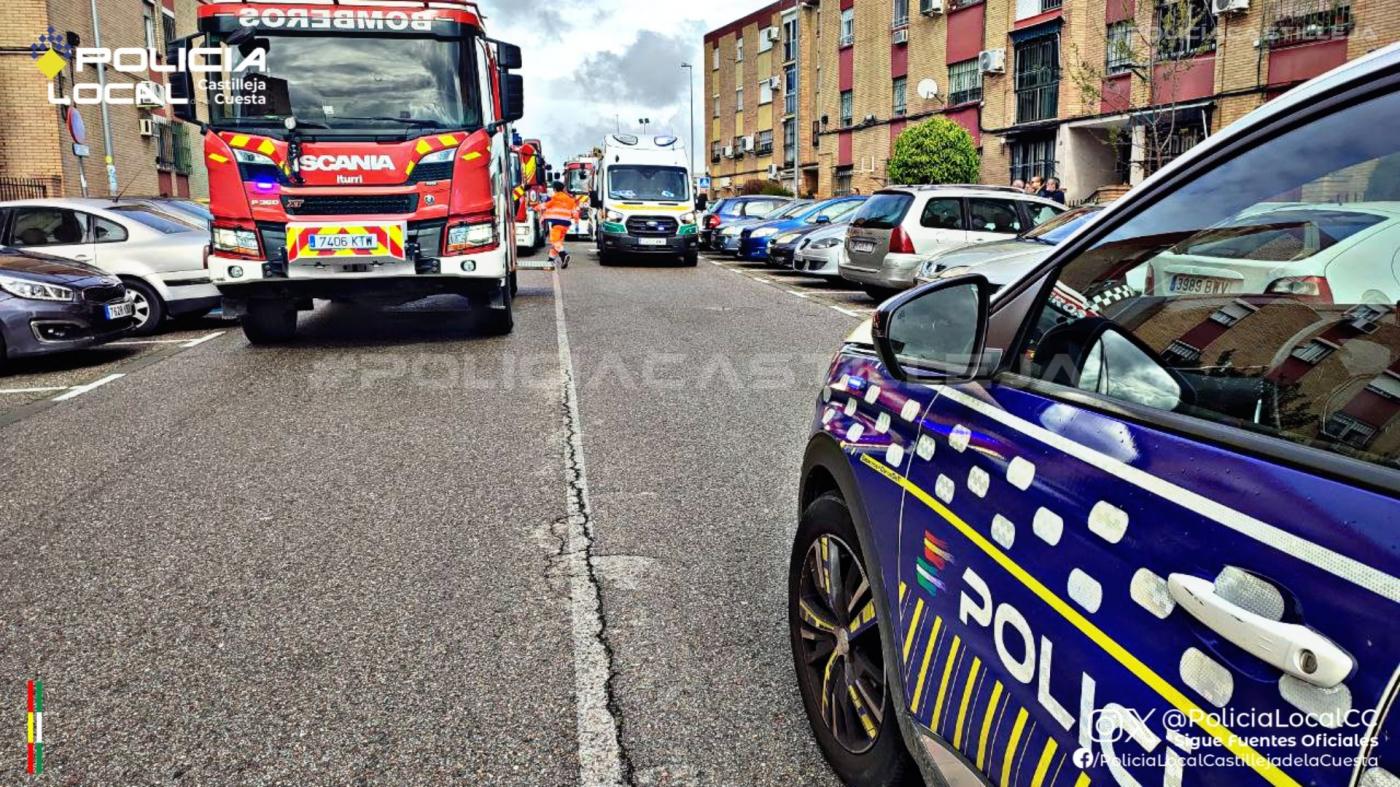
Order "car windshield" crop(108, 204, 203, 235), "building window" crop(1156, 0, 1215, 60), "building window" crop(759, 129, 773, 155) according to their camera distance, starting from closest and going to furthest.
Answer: "car windshield" crop(108, 204, 203, 235) → "building window" crop(1156, 0, 1215, 60) → "building window" crop(759, 129, 773, 155)

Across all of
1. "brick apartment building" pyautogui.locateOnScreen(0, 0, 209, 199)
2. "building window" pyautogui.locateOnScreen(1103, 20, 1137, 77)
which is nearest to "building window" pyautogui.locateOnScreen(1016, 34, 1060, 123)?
"building window" pyautogui.locateOnScreen(1103, 20, 1137, 77)

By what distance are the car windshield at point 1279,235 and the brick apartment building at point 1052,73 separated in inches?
638

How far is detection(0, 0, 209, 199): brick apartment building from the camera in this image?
2548cm

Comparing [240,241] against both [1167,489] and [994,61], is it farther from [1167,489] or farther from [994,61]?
[994,61]

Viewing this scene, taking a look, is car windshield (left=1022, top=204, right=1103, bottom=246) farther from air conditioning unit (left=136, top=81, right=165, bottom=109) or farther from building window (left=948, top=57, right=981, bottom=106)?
air conditioning unit (left=136, top=81, right=165, bottom=109)

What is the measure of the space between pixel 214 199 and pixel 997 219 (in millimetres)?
8821

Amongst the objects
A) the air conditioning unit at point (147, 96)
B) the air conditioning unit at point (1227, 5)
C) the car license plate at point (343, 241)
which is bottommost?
the car license plate at point (343, 241)

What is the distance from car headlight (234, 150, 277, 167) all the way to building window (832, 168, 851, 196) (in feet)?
113

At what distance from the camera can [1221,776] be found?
48.7 inches

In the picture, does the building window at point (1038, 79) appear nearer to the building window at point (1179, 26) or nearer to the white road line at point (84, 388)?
the building window at point (1179, 26)

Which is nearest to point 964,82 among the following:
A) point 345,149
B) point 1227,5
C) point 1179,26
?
point 1227,5

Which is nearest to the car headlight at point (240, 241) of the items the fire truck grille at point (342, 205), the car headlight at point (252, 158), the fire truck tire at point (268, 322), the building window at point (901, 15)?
the fire truck grille at point (342, 205)

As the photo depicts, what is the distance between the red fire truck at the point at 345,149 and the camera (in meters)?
10.1

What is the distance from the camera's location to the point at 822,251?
1739cm
